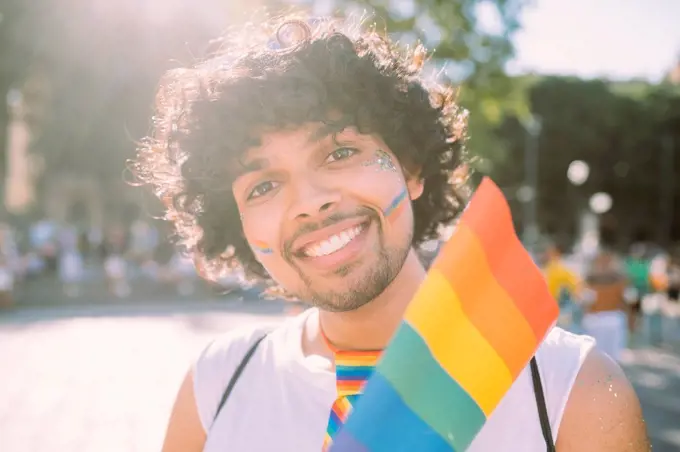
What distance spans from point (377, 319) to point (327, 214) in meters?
0.30

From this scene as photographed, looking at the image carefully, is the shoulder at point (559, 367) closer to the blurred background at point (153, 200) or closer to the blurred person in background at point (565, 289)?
the blurred background at point (153, 200)

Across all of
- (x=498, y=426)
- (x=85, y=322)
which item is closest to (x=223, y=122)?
(x=498, y=426)

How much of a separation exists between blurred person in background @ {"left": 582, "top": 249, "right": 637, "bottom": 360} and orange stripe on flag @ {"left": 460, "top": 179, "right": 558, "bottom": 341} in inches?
291

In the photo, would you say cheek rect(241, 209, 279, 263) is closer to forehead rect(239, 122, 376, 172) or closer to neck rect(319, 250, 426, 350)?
forehead rect(239, 122, 376, 172)

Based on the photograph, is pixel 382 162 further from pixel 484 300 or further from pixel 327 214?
pixel 484 300

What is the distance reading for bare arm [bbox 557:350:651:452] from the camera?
51.2 inches

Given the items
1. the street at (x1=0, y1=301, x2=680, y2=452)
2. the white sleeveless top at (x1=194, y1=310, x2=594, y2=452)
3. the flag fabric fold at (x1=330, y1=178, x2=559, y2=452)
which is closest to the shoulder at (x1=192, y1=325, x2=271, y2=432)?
the white sleeveless top at (x1=194, y1=310, x2=594, y2=452)

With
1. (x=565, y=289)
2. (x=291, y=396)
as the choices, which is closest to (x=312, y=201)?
(x=291, y=396)

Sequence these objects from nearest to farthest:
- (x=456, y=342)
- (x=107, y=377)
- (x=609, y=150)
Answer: (x=456, y=342) → (x=107, y=377) → (x=609, y=150)

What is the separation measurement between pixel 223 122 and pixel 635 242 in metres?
43.9

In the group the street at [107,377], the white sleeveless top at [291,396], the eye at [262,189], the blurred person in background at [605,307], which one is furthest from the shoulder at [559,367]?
the blurred person in background at [605,307]

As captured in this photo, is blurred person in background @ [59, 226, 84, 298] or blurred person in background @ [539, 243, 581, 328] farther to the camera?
blurred person in background @ [59, 226, 84, 298]

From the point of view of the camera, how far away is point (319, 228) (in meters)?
1.49

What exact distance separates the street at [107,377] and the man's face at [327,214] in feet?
14.9
